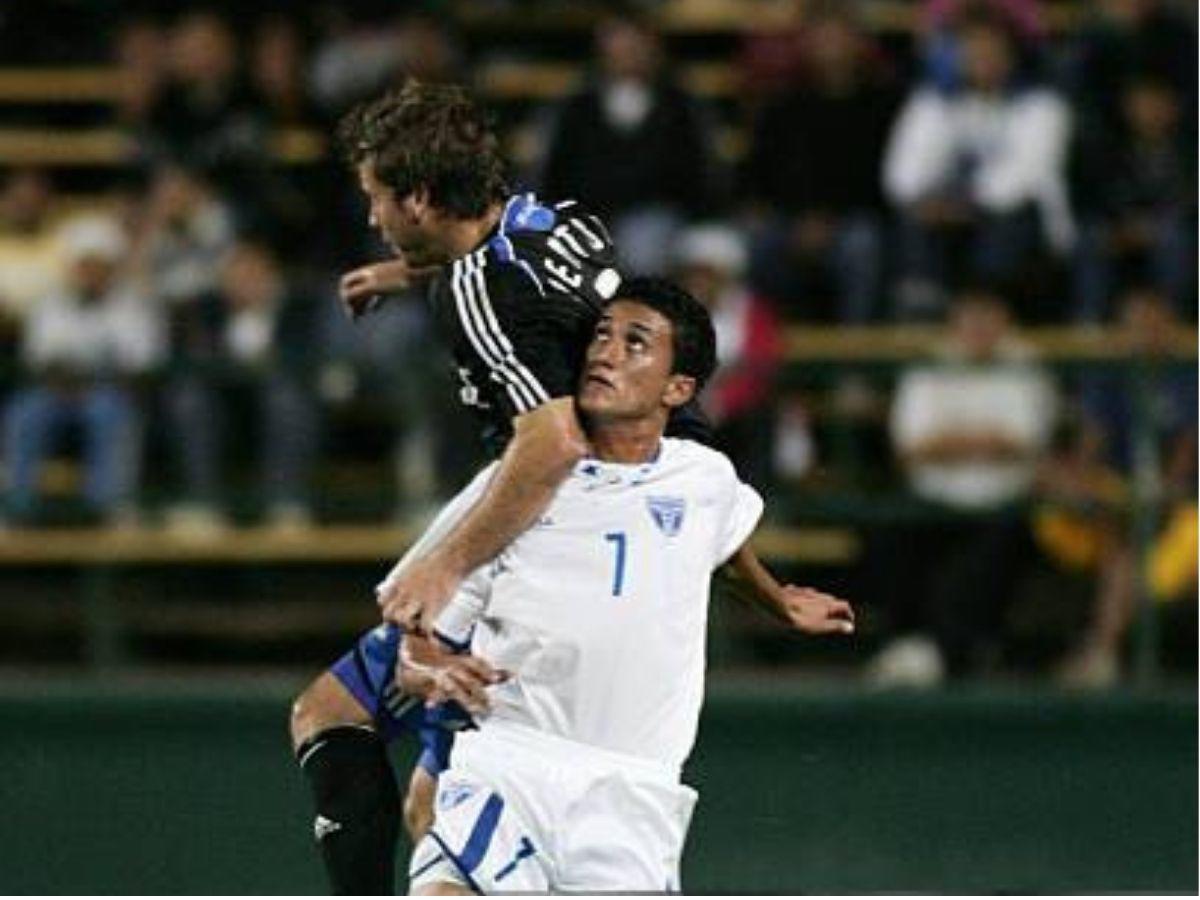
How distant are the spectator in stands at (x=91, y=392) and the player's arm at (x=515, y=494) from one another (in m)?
5.26

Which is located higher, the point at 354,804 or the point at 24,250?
the point at 24,250

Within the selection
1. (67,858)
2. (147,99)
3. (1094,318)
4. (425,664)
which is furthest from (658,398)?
(147,99)

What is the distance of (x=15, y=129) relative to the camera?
600 inches

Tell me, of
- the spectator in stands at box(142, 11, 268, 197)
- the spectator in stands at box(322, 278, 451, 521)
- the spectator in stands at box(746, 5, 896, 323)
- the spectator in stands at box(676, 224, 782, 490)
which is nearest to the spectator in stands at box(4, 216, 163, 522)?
the spectator in stands at box(322, 278, 451, 521)

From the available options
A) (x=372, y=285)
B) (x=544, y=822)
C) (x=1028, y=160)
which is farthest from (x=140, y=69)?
(x=544, y=822)

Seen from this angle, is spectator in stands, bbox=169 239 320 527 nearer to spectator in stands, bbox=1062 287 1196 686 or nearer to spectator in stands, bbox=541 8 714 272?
spectator in stands, bbox=541 8 714 272

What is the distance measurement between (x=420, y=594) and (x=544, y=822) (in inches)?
21.5

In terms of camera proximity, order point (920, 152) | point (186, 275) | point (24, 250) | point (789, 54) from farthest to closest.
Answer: point (24, 250) → point (789, 54) → point (186, 275) → point (920, 152)

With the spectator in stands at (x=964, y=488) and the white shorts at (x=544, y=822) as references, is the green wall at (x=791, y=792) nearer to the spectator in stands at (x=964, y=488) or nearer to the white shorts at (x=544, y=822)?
the spectator in stands at (x=964, y=488)

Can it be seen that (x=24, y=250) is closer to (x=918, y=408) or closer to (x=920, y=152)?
(x=920, y=152)

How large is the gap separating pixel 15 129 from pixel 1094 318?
516 centimetres

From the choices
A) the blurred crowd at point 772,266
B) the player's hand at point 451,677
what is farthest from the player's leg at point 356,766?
the blurred crowd at point 772,266

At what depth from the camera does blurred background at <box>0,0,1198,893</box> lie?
11016mm

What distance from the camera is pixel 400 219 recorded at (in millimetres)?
6918
